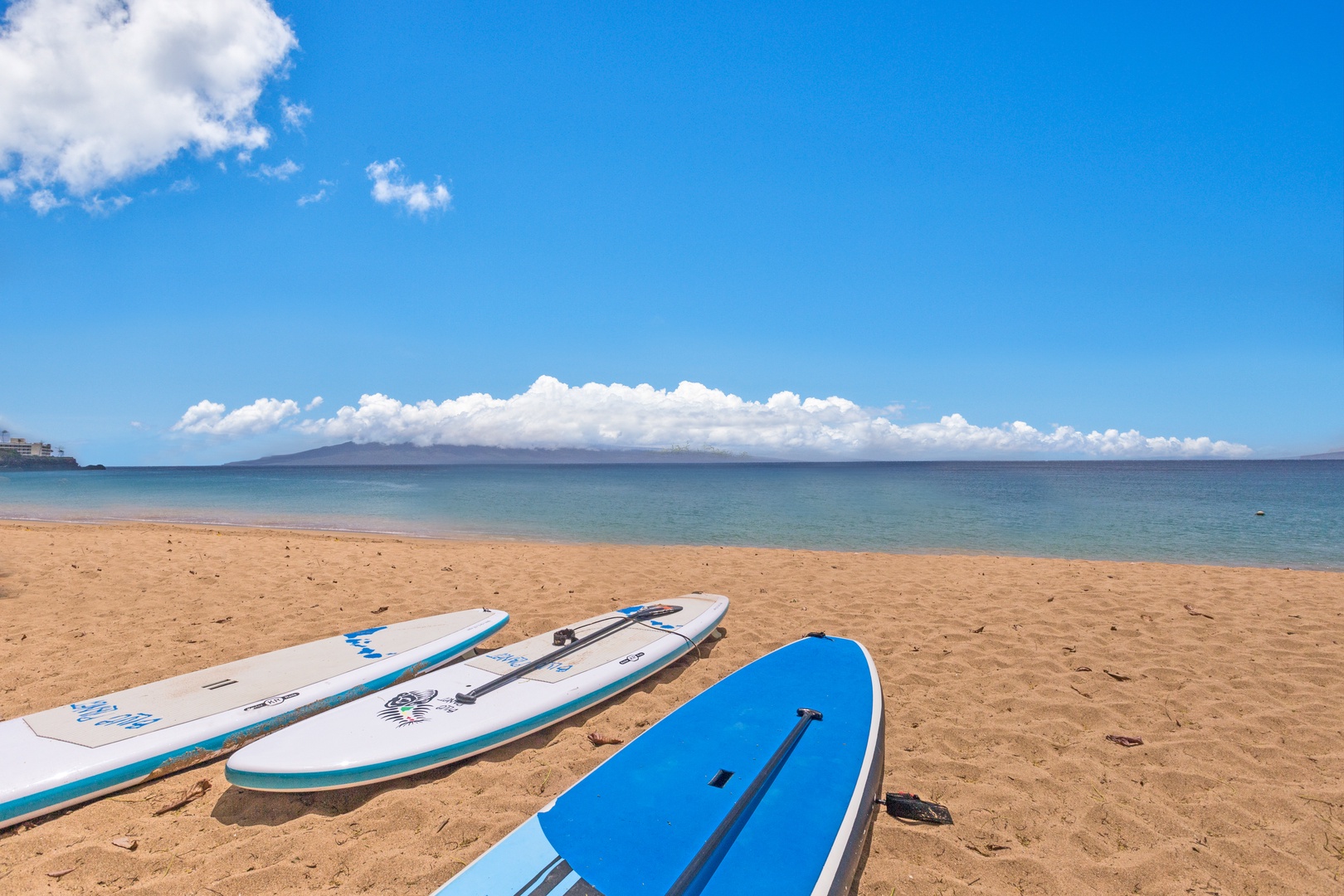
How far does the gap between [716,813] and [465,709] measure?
2.05 meters

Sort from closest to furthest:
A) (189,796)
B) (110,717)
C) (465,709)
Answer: (189,796) < (110,717) < (465,709)

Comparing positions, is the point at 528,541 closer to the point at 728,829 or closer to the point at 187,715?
the point at 187,715

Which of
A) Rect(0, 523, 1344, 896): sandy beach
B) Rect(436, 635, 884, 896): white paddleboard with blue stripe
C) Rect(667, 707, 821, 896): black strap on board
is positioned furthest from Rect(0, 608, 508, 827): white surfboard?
Rect(667, 707, 821, 896): black strap on board

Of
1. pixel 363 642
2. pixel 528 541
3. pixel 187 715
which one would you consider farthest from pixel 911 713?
pixel 528 541

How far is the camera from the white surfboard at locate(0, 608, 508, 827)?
3275mm

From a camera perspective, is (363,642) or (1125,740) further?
(363,642)

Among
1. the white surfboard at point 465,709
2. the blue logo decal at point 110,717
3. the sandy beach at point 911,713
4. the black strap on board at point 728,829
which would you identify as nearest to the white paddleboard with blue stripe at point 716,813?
the black strap on board at point 728,829

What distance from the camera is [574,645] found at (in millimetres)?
5141

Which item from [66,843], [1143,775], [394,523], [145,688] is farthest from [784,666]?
[394,523]

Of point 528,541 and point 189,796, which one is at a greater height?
point 189,796

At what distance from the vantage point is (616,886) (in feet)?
7.59

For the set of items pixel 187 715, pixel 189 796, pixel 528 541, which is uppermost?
pixel 187 715

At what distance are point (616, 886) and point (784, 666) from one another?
2.57 metres

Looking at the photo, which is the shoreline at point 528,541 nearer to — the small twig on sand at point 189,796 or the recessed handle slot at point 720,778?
the recessed handle slot at point 720,778
